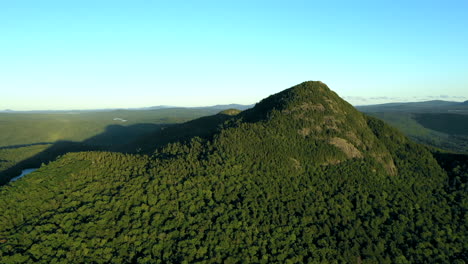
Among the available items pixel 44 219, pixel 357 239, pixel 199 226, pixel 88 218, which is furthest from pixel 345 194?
pixel 44 219

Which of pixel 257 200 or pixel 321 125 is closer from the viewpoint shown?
pixel 257 200

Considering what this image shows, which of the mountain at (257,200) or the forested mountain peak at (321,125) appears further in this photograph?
the forested mountain peak at (321,125)

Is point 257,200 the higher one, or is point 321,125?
point 321,125

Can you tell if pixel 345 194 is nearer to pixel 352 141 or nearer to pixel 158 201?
pixel 352 141

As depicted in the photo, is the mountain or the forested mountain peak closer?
the mountain

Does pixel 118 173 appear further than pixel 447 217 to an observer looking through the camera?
Yes

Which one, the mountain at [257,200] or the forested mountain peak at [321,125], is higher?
the forested mountain peak at [321,125]

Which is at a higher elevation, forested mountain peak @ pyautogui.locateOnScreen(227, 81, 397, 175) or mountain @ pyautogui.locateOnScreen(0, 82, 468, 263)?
forested mountain peak @ pyautogui.locateOnScreen(227, 81, 397, 175)

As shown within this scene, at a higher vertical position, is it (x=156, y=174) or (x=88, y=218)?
(x=156, y=174)
